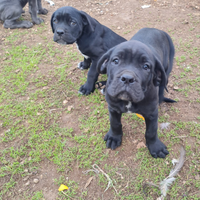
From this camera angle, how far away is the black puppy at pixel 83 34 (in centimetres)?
347

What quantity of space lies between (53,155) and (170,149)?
189 centimetres

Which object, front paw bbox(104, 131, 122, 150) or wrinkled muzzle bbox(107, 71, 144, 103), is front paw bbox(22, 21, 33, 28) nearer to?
front paw bbox(104, 131, 122, 150)

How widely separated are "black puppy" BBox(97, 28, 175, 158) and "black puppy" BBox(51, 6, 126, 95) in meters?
1.30

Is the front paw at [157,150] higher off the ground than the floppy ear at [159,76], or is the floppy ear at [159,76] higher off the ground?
the floppy ear at [159,76]

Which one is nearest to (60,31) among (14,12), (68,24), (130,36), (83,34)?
(68,24)

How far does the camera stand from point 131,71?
2.06 metres

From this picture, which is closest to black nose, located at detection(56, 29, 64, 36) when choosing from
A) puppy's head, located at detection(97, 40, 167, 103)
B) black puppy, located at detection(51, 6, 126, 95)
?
black puppy, located at detection(51, 6, 126, 95)

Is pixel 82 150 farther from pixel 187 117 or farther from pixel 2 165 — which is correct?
pixel 187 117

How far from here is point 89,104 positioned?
12.9 feet

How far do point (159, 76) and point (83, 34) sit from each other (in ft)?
6.60

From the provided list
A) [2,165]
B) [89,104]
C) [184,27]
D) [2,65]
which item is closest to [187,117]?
[89,104]

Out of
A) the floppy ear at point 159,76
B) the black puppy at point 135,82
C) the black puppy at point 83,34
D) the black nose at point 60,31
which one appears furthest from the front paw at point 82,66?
the floppy ear at point 159,76

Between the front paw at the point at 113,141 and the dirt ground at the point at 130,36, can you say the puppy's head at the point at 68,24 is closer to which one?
the dirt ground at the point at 130,36

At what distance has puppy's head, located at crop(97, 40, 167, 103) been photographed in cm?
201
